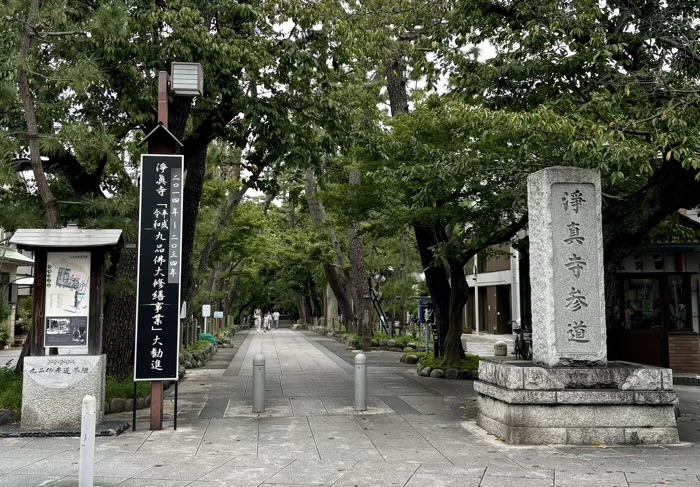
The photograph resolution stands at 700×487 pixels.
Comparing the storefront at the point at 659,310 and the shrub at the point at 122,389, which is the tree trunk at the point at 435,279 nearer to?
the storefront at the point at 659,310

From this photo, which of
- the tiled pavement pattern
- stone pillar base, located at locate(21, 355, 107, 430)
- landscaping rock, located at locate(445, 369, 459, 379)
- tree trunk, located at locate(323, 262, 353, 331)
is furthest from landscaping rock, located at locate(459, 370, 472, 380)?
tree trunk, located at locate(323, 262, 353, 331)

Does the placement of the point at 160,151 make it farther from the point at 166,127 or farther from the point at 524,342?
the point at 524,342

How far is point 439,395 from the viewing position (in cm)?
1259

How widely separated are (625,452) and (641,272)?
9.13 metres

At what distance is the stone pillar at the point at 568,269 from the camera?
824 cm

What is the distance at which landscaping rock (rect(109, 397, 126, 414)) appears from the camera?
10.1 metres

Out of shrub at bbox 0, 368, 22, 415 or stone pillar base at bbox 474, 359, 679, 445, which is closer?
stone pillar base at bbox 474, 359, 679, 445

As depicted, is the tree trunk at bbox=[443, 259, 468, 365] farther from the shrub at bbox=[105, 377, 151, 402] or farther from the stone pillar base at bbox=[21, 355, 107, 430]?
the stone pillar base at bbox=[21, 355, 107, 430]

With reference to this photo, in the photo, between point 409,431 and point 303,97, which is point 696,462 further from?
point 303,97

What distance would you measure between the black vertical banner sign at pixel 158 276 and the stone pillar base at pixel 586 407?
4660mm

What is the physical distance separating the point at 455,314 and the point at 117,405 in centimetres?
889

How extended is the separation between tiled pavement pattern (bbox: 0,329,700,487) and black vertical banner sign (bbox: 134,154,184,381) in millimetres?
1026

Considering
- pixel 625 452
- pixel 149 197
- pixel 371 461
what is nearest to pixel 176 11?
pixel 149 197

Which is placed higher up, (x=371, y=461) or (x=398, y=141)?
(x=398, y=141)
